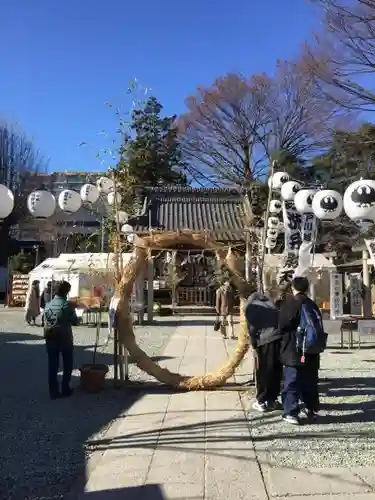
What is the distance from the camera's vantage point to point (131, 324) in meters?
7.84

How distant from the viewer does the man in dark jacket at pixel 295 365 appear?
5.87 metres

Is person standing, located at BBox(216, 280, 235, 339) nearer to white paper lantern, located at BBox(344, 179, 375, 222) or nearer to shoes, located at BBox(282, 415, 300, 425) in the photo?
white paper lantern, located at BBox(344, 179, 375, 222)

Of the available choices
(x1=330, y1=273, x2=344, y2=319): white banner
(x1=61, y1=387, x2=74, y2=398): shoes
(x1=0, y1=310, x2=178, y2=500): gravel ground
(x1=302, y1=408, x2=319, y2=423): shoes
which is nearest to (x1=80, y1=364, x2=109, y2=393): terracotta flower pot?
(x1=0, y1=310, x2=178, y2=500): gravel ground

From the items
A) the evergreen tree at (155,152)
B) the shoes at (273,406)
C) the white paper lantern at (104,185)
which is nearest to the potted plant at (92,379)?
the shoes at (273,406)

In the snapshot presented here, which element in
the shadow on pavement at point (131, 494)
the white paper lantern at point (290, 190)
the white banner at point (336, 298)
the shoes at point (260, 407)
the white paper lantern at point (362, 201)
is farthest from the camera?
the white banner at point (336, 298)

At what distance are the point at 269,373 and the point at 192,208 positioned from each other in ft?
68.6

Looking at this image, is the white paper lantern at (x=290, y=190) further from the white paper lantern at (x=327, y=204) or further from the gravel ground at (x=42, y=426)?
the gravel ground at (x=42, y=426)

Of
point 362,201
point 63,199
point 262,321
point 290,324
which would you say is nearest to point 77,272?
point 63,199

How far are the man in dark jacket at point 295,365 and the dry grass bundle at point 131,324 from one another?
163cm

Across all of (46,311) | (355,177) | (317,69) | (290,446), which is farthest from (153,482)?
(355,177)

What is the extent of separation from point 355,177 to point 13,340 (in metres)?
14.9

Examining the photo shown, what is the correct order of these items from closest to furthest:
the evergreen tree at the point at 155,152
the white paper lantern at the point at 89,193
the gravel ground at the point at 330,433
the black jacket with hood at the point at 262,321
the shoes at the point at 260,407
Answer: the gravel ground at the point at 330,433 → the shoes at the point at 260,407 → the black jacket with hood at the point at 262,321 → the white paper lantern at the point at 89,193 → the evergreen tree at the point at 155,152

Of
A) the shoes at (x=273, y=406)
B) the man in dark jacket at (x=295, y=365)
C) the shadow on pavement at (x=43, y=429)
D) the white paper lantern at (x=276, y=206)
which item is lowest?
the shadow on pavement at (x=43, y=429)

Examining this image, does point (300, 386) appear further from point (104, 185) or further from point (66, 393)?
point (104, 185)
